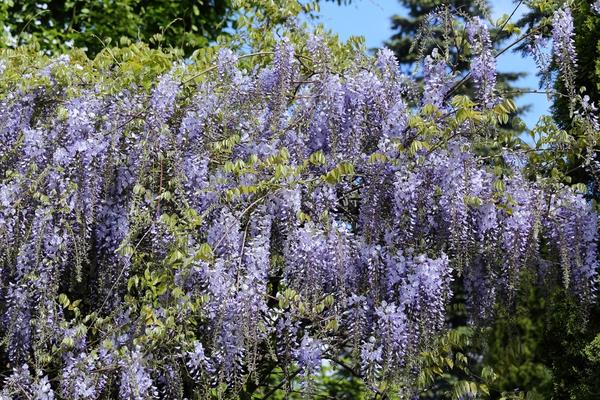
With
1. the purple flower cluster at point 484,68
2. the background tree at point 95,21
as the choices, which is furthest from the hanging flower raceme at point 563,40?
the background tree at point 95,21

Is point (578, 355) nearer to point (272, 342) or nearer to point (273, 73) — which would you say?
point (272, 342)

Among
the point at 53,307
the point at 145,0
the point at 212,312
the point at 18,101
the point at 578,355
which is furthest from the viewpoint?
the point at 145,0

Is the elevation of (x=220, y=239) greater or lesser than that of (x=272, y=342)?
greater

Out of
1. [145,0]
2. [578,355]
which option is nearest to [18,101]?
[578,355]

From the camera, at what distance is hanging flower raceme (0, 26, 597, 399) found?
4.30 metres

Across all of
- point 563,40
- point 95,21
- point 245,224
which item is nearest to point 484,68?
point 563,40

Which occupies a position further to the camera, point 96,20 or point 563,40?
point 96,20

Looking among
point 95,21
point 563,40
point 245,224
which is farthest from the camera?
point 95,21

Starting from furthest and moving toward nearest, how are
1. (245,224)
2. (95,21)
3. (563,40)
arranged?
(95,21), (563,40), (245,224)

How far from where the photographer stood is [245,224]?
465cm

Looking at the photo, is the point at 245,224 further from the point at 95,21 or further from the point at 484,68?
the point at 95,21

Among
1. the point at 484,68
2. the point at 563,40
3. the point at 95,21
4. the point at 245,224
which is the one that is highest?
the point at 95,21

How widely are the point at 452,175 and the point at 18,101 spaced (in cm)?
244

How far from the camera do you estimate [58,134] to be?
183 inches
